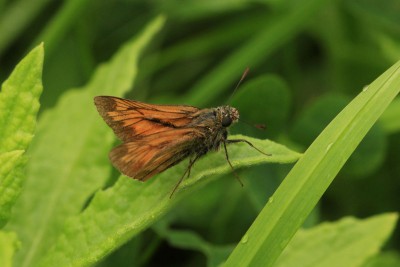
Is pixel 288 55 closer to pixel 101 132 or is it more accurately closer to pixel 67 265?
pixel 101 132

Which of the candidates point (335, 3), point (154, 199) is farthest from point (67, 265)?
point (335, 3)

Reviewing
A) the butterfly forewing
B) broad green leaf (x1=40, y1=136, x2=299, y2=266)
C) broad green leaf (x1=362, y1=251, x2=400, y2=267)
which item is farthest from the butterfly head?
broad green leaf (x1=362, y1=251, x2=400, y2=267)

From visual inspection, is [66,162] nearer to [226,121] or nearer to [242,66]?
[226,121]

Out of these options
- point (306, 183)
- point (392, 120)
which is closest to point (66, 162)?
point (306, 183)

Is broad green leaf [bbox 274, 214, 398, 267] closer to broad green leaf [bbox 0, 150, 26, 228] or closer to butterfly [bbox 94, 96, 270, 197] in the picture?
butterfly [bbox 94, 96, 270, 197]

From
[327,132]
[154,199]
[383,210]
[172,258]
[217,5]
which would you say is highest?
[217,5]

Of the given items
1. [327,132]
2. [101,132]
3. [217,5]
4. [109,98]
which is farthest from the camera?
[217,5]

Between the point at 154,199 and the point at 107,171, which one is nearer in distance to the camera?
the point at 154,199
